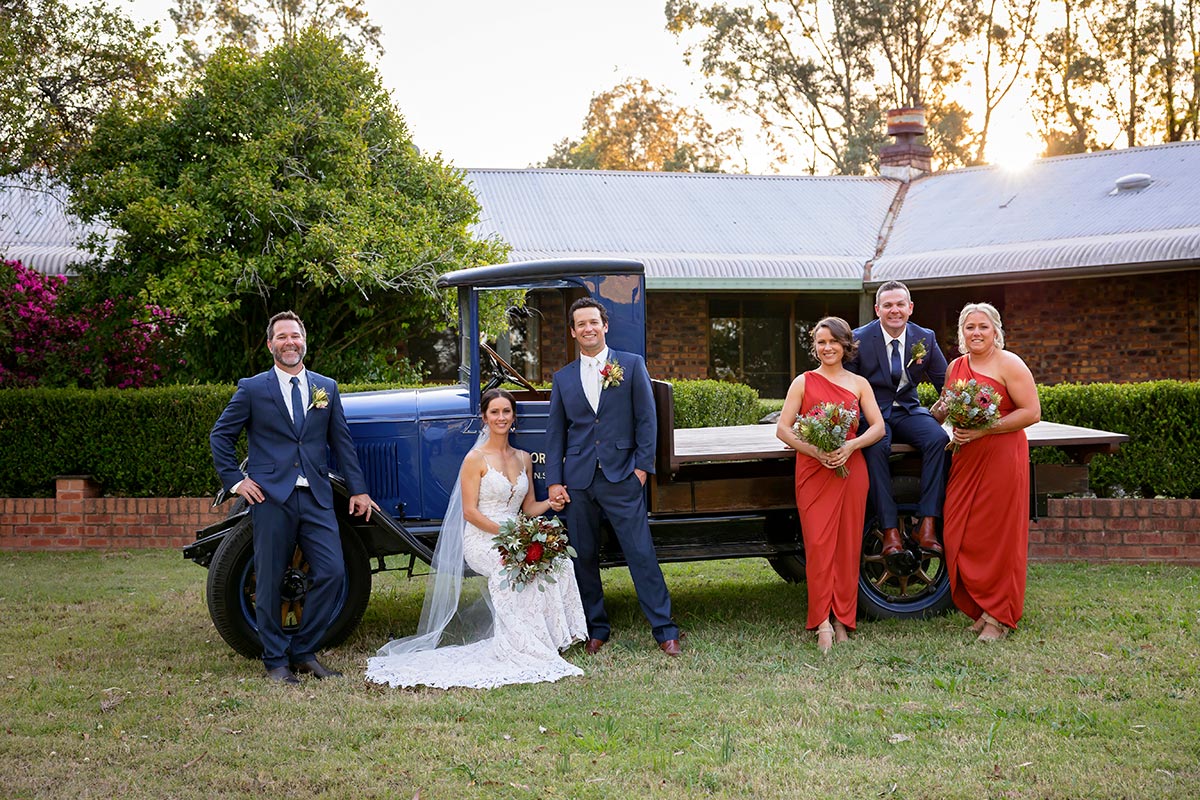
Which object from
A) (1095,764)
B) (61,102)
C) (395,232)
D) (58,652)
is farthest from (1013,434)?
(61,102)

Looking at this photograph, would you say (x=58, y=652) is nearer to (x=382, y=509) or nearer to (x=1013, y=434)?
(x=382, y=509)

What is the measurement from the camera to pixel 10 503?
428 inches

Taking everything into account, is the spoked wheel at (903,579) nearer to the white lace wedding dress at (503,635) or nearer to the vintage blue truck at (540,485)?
the vintage blue truck at (540,485)

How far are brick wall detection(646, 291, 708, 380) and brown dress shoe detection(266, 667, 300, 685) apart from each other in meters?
11.9

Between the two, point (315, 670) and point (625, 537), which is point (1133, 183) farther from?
point (315, 670)

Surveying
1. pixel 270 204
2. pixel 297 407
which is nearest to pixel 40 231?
pixel 270 204

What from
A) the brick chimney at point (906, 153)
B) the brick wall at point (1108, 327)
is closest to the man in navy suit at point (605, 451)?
the brick wall at point (1108, 327)

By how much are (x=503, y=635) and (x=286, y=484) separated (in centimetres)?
141

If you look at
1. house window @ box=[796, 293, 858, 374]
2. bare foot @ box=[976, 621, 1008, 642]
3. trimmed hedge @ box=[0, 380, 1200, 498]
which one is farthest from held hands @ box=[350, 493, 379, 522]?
house window @ box=[796, 293, 858, 374]

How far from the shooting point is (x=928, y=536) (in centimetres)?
697

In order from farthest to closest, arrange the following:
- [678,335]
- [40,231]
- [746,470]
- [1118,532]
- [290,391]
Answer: [678,335] → [40,231] → [1118,532] → [746,470] → [290,391]

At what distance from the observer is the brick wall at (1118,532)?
9266mm

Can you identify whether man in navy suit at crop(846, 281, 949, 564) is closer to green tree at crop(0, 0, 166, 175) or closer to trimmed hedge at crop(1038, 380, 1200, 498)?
trimmed hedge at crop(1038, 380, 1200, 498)

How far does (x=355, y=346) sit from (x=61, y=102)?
12.7 feet
